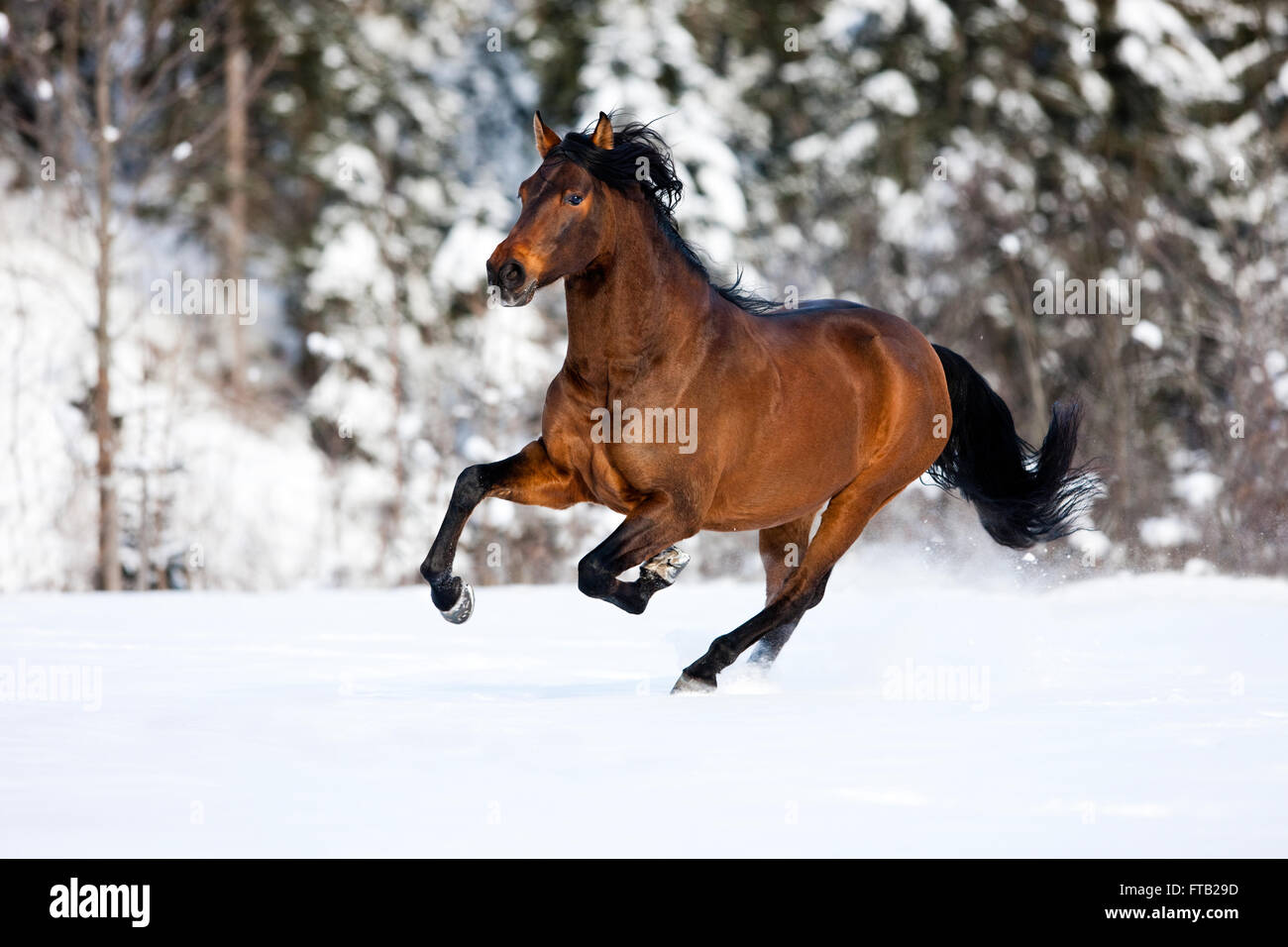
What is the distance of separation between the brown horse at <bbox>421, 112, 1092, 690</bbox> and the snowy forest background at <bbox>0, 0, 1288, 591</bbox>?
6.70 m

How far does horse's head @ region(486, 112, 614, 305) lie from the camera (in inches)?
183

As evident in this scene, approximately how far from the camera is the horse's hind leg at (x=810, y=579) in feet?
17.5

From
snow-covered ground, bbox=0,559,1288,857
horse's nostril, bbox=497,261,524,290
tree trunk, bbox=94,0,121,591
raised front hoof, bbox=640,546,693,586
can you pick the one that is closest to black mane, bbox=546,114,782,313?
horse's nostril, bbox=497,261,524,290

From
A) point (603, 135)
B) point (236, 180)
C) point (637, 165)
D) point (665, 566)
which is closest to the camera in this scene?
point (603, 135)

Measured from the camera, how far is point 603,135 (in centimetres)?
505

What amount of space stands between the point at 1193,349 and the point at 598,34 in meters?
Answer: 8.24

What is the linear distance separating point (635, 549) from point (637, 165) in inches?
54.4

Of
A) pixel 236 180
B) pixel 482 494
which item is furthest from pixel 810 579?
pixel 236 180

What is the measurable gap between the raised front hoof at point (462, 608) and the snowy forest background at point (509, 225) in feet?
22.8

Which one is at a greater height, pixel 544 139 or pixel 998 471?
pixel 544 139

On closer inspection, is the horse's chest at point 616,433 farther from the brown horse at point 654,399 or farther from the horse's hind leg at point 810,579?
Answer: the horse's hind leg at point 810,579

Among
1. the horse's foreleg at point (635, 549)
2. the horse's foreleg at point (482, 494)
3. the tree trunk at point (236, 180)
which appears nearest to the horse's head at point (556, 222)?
the horse's foreleg at point (482, 494)

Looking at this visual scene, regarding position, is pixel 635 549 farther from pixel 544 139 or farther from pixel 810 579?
pixel 544 139

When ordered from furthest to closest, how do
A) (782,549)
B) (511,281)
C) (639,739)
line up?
(782,549), (511,281), (639,739)
